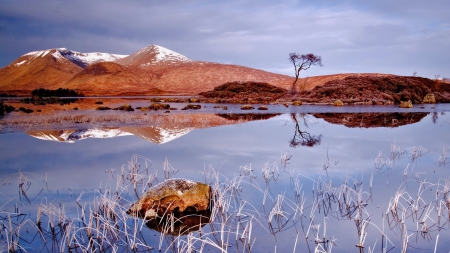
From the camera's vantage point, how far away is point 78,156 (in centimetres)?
1252

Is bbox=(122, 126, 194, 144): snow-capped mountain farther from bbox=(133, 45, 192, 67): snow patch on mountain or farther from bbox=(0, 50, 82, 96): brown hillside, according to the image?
bbox=(0, 50, 82, 96): brown hillside

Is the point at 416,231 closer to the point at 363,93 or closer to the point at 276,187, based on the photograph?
the point at 276,187

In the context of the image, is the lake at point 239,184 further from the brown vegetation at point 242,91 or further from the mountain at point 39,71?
the mountain at point 39,71

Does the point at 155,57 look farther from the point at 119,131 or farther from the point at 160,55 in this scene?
the point at 119,131

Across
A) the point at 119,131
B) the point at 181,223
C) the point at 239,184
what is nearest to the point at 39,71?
the point at 119,131

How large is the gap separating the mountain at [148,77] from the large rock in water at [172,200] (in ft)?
239

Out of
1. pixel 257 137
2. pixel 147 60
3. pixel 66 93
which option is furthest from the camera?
pixel 147 60

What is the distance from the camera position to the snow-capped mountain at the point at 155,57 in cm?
13050

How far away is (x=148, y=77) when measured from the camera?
11056 centimetres

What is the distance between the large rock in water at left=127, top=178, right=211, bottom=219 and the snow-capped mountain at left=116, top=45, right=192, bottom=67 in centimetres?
12384

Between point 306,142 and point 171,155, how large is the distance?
18.5 ft

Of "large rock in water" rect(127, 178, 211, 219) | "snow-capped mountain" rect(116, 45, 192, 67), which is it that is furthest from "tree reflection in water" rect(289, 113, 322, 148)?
"snow-capped mountain" rect(116, 45, 192, 67)

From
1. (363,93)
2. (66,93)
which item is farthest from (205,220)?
(66,93)

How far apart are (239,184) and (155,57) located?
132730 millimetres
